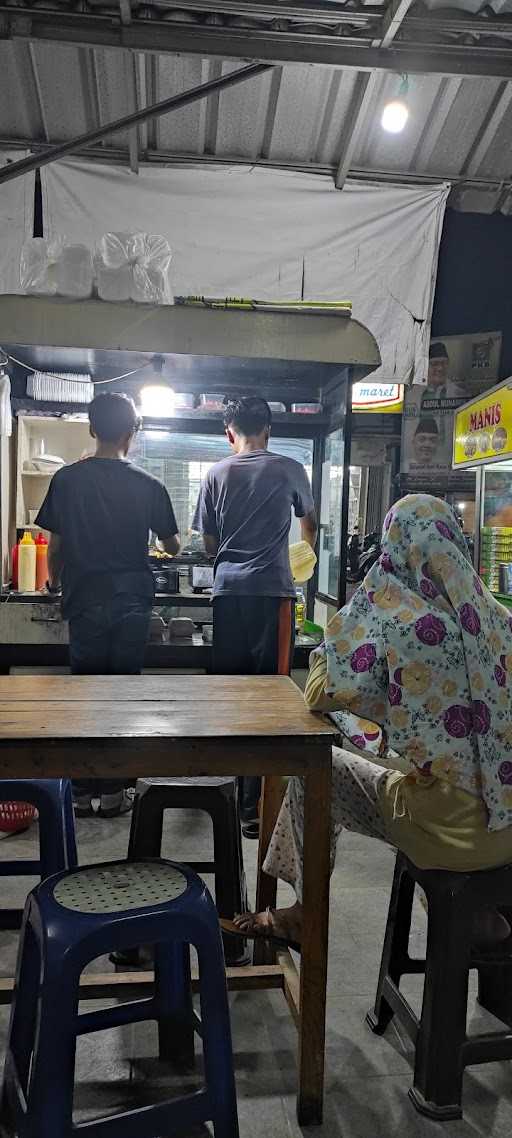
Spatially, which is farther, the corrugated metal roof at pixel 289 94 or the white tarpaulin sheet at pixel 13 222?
the white tarpaulin sheet at pixel 13 222

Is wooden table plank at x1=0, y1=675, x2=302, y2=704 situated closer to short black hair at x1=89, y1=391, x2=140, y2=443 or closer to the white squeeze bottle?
short black hair at x1=89, y1=391, x2=140, y2=443

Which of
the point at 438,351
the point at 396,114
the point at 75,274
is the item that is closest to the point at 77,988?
the point at 75,274

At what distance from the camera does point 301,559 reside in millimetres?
4133

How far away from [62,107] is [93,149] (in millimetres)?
281

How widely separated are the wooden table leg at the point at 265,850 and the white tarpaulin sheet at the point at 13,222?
151 inches

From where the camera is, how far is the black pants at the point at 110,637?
10.9ft

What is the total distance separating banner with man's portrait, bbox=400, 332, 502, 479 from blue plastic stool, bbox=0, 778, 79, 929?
4.80 m

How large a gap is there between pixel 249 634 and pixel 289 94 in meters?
3.40

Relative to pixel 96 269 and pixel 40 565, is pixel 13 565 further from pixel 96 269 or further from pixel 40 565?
pixel 96 269

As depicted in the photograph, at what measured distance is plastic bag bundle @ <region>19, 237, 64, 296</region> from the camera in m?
3.60

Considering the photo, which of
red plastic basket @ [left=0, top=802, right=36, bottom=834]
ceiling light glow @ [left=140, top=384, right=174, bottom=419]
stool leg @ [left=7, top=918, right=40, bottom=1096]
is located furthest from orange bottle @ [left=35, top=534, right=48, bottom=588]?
stool leg @ [left=7, top=918, right=40, bottom=1096]

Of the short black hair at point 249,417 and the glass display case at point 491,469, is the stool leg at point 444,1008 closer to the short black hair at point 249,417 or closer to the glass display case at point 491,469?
the short black hair at point 249,417

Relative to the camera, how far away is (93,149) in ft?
16.0

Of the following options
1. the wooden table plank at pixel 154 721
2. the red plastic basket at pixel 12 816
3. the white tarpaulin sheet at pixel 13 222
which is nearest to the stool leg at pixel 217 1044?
the wooden table plank at pixel 154 721
